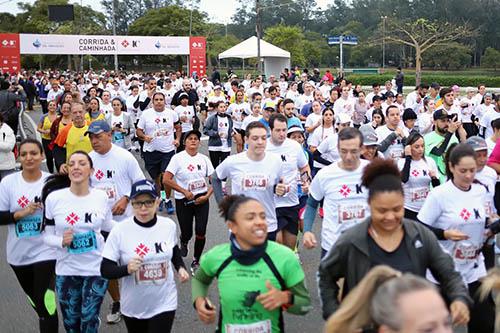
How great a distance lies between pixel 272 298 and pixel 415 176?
A: 3.91 meters

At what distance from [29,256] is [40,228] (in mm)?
264

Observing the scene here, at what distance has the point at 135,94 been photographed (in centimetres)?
1764

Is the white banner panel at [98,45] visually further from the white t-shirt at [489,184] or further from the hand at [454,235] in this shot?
the hand at [454,235]

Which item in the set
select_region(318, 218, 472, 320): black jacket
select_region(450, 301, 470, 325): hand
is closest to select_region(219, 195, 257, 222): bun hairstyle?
select_region(318, 218, 472, 320): black jacket

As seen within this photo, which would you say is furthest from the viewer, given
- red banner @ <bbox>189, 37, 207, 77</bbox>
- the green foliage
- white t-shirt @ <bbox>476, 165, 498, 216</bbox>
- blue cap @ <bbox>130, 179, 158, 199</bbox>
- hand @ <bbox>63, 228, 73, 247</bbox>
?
the green foliage

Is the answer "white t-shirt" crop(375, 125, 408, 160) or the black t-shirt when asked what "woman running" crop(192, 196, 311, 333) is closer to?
the black t-shirt

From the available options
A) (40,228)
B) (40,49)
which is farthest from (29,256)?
(40,49)

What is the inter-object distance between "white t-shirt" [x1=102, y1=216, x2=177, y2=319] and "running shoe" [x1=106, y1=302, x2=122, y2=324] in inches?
70.8

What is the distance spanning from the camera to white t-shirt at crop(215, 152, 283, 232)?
6.41 m

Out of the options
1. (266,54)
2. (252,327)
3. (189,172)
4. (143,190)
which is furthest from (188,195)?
(266,54)

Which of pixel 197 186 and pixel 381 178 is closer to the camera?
pixel 381 178

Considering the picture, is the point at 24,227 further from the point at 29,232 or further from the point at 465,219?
the point at 465,219

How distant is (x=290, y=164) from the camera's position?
7.32m

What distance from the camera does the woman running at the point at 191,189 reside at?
764 centimetres
